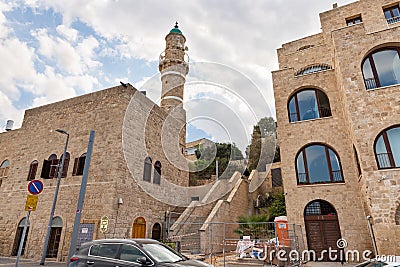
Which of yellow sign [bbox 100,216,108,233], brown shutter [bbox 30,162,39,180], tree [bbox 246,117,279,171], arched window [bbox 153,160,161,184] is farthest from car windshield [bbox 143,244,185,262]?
tree [bbox 246,117,279,171]

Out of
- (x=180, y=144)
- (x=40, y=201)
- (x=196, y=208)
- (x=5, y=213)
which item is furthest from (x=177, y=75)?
(x=5, y=213)

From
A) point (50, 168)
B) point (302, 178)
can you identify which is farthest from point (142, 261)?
point (50, 168)

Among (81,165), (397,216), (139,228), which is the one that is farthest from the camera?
(81,165)

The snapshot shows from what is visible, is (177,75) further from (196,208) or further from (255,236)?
(255,236)

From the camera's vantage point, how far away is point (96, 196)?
479 inches

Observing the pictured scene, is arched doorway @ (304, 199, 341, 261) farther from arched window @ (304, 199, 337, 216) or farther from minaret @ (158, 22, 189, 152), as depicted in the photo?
minaret @ (158, 22, 189, 152)

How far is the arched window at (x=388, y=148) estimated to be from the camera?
1003 centimetres

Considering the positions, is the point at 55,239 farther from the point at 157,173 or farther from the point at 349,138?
the point at 349,138

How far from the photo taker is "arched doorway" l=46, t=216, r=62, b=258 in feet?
39.7

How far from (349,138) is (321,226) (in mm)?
4280

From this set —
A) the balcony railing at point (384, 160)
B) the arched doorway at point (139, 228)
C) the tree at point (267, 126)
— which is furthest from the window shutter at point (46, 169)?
the tree at point (267, 126)

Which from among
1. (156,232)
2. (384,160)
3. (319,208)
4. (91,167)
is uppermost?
(91,167)

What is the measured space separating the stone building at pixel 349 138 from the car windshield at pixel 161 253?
8.06 meters

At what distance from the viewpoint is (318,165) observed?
12.3 metres
